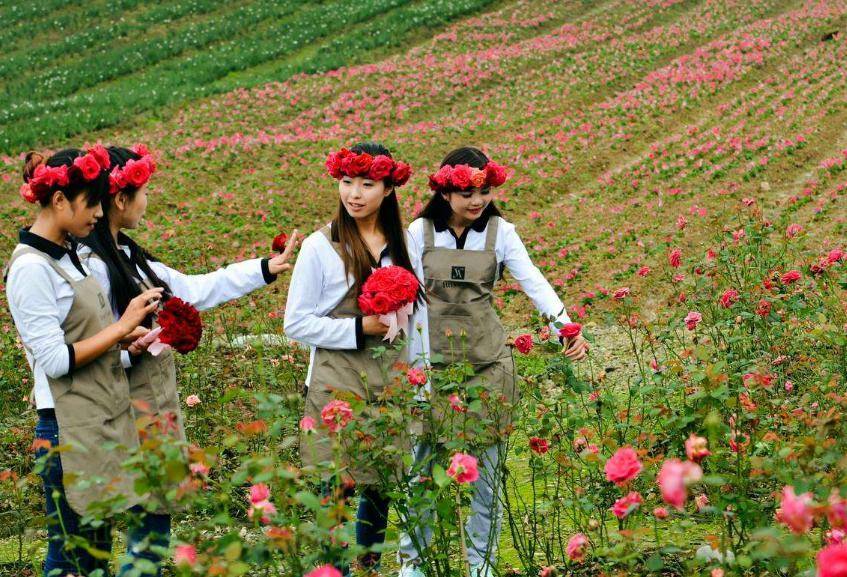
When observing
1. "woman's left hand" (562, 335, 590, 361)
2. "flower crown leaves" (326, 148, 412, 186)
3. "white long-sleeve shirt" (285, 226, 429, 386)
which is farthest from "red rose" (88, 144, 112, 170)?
"woman's left hand" (562, 335, 590, 361)

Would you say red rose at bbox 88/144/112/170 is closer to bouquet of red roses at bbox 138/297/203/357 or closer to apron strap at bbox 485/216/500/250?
bouquet of red roses at bbox 138/297/203/357

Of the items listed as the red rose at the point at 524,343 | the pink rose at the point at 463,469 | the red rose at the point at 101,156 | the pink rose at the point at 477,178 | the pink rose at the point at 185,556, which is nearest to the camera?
the pink rose at the point at 185,556

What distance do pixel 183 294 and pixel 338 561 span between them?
57.0 inches

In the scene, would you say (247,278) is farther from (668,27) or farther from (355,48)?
(668,27)

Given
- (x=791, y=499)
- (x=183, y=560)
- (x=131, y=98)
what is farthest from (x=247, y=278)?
(x=131, y=98)

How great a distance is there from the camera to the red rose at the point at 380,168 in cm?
322

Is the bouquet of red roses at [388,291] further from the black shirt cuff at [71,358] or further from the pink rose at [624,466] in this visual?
the pink rose at [624,466]

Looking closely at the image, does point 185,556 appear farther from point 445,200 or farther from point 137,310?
point 445,200

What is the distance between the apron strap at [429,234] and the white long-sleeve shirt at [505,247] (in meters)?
0.01

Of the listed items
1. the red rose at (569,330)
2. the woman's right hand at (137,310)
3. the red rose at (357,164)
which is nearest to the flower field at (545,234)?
the red rose at (569,330)

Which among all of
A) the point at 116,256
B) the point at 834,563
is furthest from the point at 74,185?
the point at 834,563

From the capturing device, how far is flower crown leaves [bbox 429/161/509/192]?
3.48 m

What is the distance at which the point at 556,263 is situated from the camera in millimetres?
10250

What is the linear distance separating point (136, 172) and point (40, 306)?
0.57 metres
